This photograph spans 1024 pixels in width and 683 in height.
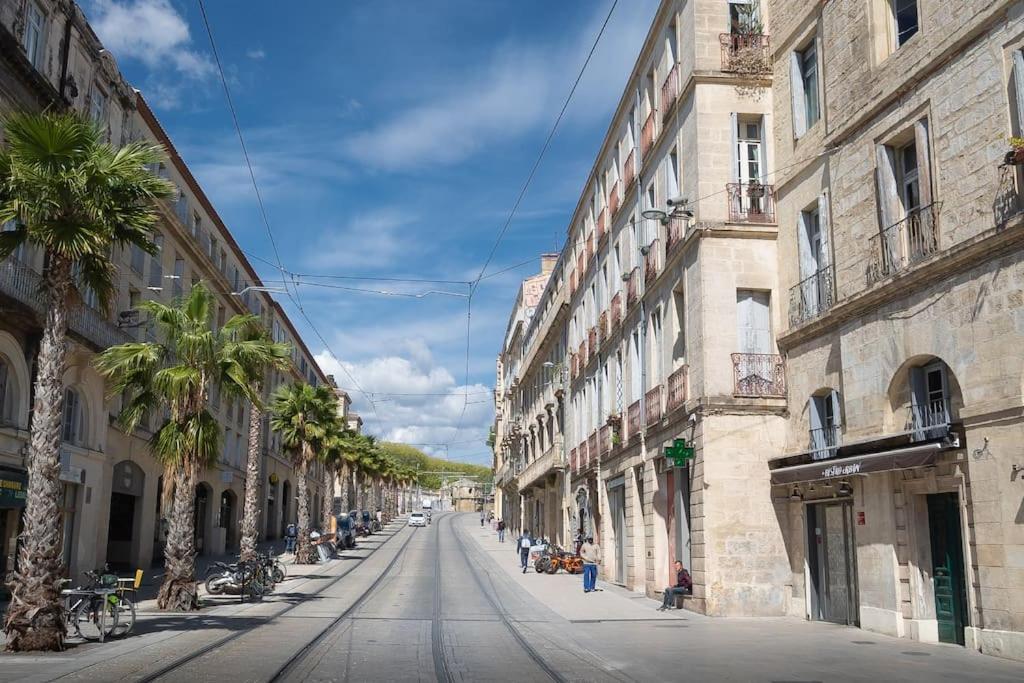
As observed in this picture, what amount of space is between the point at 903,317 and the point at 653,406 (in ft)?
35.2

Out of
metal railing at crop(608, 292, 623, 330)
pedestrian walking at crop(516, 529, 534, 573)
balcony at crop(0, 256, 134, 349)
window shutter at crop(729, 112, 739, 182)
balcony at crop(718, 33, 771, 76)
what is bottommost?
pedestrian walking at crop(516, 529, 534, 573)

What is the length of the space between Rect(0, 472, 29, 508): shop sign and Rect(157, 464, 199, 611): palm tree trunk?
360 cm

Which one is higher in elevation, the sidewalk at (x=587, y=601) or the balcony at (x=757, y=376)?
the balcony at (x=757, y=376)

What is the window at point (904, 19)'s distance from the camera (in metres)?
17.0

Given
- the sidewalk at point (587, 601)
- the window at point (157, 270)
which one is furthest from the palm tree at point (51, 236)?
the window at point (157, 270)

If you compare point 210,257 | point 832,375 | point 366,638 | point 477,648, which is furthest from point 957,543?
point 210,257

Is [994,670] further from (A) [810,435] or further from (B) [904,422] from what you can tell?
(A) [810,435]

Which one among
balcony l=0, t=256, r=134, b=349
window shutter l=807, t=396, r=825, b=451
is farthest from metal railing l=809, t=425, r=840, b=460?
balcony l=0, t=256, r=134, b=349

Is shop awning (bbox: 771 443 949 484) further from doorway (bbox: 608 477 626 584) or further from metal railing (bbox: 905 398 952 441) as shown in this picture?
doorway (bbox: 608 477 626 584)

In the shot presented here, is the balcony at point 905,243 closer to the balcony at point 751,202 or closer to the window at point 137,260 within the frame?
the balcony at point 751,202

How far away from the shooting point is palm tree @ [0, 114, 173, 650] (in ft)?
48.2

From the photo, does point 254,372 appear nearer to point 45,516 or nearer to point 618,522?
point 45,516

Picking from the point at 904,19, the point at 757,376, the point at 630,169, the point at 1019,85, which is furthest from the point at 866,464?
the point at 630,169

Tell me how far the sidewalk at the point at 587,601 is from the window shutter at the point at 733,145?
1030 cm
